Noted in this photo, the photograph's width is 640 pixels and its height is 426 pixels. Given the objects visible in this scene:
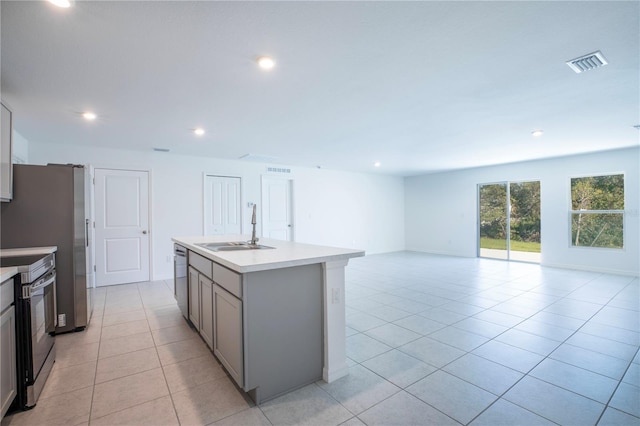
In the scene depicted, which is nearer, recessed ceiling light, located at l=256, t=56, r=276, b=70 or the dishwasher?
recessed ceiling light, located at l=256, t=56, r=276, b=70

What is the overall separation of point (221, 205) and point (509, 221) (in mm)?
6656

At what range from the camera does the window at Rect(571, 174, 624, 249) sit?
18.6 ft

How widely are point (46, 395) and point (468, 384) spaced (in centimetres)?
290

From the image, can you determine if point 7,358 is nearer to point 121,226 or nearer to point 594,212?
point 121,226

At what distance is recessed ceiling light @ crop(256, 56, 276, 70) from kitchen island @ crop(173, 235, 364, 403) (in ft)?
4.72

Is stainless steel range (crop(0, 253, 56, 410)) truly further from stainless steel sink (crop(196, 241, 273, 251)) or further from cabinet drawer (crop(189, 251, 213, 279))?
stainless steel sink (crop(196, 241, 273, 251))

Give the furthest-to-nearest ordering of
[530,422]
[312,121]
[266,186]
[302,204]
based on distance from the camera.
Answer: [302,204] < [266,186] < [312,121] < [530,422]

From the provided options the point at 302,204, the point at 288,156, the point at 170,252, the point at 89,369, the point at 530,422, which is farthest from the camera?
the point at 302,204

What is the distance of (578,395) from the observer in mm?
2004

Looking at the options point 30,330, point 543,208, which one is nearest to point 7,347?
point 30,330

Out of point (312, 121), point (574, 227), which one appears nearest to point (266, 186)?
point (312, 121)

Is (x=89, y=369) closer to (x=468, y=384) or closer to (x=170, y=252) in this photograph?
(x=468, y=384)

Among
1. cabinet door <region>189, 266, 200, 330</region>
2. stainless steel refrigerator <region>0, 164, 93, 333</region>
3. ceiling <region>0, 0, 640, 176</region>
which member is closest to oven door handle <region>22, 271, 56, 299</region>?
stainless steel refrigerator <region>0, 164, 93, 333</region>

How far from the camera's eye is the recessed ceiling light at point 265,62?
218cm
